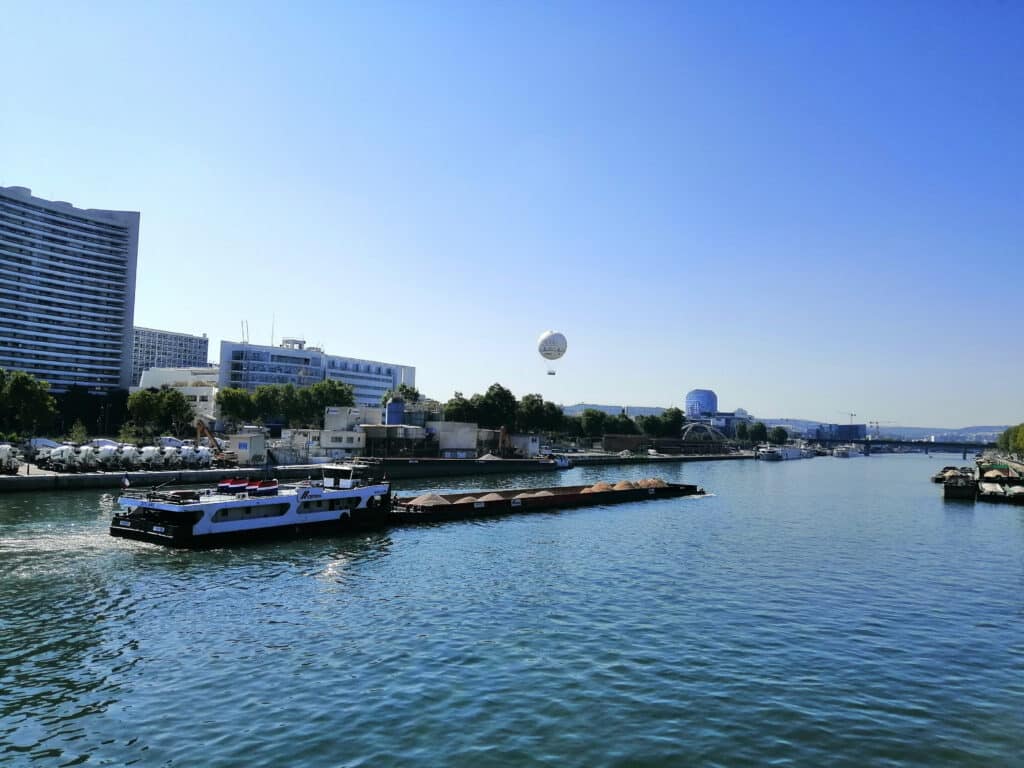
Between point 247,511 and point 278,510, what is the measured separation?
275cm

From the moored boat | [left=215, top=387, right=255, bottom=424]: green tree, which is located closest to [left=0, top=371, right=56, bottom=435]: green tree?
[left=215, top=387, right=255, bottom=424]: green tree

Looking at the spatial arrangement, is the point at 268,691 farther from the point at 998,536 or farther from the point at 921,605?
the point at 998,536

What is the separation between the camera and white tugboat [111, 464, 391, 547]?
49.1m

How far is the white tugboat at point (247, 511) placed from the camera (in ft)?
161

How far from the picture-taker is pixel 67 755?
18.8 m

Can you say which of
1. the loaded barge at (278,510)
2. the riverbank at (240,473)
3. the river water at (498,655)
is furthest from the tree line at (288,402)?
the river water at (498,655)

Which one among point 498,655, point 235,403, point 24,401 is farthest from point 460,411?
point 498,655

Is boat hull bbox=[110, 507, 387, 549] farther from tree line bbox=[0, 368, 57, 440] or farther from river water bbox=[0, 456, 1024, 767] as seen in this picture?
tree line bbox=[0, 368, 57, 440]

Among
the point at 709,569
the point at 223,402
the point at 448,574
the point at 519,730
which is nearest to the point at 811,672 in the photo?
the point at 519,730

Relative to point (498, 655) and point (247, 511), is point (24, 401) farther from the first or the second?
point (498, 655)

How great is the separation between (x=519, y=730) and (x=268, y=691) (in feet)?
29.5

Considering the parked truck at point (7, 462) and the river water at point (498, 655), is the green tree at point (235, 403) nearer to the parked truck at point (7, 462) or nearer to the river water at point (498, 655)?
the parked truck at point (7, 462)

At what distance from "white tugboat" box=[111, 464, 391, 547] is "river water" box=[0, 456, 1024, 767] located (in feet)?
7.38

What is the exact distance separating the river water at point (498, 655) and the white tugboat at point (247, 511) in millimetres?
2250
